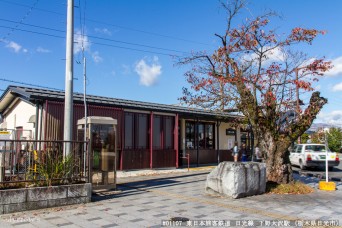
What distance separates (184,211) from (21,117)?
10.9 meters

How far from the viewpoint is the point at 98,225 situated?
21.0 ft

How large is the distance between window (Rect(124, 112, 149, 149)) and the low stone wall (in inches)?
292

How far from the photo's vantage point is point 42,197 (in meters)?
7.71

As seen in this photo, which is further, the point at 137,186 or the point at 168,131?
the point at 168,131

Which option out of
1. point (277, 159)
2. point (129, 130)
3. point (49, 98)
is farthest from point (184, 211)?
point (129, 130)

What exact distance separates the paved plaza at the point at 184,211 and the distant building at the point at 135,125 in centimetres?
470

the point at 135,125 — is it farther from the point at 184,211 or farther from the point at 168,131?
the point at 184,211

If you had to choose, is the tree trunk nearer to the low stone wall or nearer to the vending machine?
the vending machine

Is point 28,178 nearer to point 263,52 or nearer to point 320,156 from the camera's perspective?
point 263,52

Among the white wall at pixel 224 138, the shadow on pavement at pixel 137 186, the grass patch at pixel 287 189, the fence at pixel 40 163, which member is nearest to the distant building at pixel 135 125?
the white wall at pixel 224 138

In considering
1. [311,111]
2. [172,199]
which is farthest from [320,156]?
[172,199]

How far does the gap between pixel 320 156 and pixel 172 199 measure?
13041 millimetres

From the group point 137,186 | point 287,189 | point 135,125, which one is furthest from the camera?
point 135,125

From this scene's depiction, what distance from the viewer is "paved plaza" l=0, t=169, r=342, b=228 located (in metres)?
6.61
